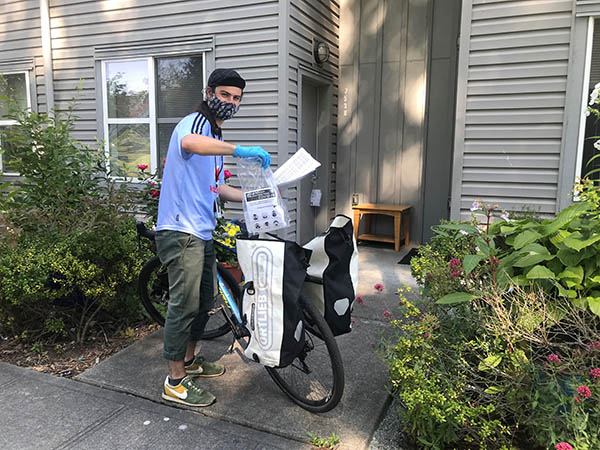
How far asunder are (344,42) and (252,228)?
479cm

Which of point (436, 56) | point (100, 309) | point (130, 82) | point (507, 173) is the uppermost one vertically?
point (436, 56)

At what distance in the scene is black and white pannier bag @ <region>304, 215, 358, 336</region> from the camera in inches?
91.0

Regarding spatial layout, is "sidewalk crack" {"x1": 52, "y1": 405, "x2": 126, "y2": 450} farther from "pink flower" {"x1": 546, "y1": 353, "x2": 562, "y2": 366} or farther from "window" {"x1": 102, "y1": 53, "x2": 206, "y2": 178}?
"window" {"x1": 102, "y1": 53, "x2": 206, "y2": 178}

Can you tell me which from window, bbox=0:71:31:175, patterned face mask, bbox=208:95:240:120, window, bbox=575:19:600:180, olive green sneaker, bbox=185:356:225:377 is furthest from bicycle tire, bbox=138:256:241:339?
window, bbox=0:71:31:175

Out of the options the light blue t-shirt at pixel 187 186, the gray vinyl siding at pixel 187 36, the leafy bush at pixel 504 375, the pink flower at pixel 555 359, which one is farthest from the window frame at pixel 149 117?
the pink flower at pixel 555 359

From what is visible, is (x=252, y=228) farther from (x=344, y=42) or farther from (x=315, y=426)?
(x=344, y=42)

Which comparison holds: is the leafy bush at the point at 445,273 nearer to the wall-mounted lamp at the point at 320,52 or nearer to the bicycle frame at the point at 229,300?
the bicycle frame at the point at 229,300

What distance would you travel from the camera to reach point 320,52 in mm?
5496

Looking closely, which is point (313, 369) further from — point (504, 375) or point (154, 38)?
point (154, 38)

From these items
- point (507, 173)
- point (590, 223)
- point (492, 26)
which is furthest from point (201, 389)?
point (492, 26)

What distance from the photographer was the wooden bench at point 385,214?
5.84 metres

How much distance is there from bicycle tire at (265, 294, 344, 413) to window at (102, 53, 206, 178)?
12.1ft

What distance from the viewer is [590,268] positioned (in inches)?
82.0

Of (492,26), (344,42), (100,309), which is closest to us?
(100,309)
